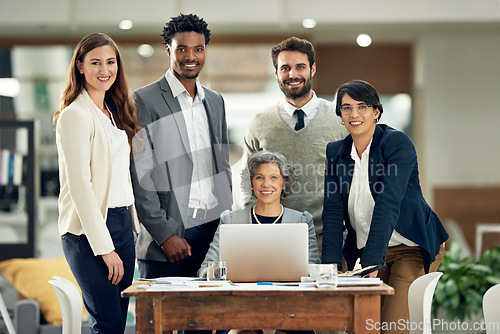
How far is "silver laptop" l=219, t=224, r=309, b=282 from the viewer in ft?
7.73

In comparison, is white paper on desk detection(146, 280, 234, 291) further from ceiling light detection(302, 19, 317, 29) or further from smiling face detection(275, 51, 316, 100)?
ceiling light detection(302, 19, 317, 29)

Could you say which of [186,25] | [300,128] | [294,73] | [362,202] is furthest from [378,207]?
[186,25]

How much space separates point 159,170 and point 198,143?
0.22 meters

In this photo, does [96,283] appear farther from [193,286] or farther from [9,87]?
[9,87]

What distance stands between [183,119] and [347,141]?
0.74 metres

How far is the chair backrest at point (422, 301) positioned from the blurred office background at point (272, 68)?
10.1ft

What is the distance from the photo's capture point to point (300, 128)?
307cm

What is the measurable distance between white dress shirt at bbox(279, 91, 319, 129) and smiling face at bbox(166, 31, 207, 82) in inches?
18.0

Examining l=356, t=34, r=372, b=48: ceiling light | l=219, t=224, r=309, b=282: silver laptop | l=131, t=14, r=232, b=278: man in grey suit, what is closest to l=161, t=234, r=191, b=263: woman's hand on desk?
l=131, t=14, r=232, b=278: man in grey suit

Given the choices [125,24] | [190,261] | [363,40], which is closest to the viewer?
[190,261]

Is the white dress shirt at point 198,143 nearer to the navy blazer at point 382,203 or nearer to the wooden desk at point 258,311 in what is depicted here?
the navy blazer at point 382,203

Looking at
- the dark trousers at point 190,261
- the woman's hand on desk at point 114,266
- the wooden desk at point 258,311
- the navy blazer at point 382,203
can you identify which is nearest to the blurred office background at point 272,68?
the dark trousers at point 190,261

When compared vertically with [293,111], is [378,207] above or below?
below

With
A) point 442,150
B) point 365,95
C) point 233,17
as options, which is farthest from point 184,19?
point 442,150
